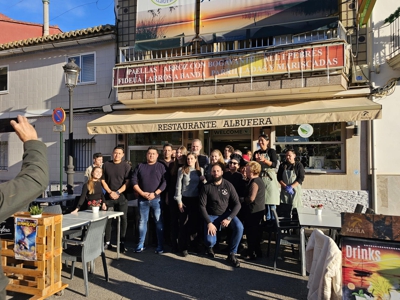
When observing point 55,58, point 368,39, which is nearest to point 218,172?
point 368,39

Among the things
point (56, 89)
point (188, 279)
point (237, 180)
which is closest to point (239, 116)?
point (237, 180)

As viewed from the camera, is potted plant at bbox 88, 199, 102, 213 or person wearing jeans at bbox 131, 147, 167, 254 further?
person wearing jeans at bbox 131, 147, 167, 254

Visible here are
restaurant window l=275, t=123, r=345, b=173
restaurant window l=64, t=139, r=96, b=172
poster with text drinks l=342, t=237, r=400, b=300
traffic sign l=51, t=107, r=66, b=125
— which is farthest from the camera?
restaurant window l=64, t=139, r=96, b=172

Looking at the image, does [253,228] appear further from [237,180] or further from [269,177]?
[269,177]

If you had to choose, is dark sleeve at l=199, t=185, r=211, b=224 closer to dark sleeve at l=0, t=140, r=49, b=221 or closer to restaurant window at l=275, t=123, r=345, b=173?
dark sleeve at l=0, t=140, r=49, b=221

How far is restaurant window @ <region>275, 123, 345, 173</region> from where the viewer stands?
852cm

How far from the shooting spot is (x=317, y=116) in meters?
7.38

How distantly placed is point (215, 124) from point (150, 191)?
3.12m

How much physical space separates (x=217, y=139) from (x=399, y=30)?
587 cm

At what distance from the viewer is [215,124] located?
8.19m

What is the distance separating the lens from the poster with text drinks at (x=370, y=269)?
276cm

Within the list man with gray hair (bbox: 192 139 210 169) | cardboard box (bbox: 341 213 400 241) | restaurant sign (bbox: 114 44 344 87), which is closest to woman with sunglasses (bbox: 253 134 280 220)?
man with gray hair (bbox: 192 139 210 169)

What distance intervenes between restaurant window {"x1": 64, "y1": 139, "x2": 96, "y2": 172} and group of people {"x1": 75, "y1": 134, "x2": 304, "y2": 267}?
5.47 metres

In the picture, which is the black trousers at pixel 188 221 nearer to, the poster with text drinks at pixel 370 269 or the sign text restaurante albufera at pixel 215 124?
the sign text restaurante albufera at pixel 215 124
